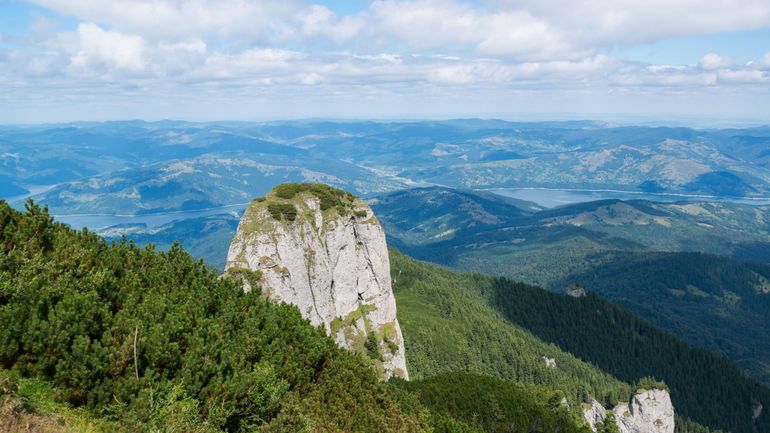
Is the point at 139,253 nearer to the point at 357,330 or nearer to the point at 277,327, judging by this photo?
the point at 277,327

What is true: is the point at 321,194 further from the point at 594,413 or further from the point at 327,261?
the point at 594,413

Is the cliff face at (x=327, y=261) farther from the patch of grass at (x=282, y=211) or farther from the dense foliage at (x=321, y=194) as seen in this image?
the patch of grass at (x=282, y=211)

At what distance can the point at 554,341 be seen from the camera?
198 metres

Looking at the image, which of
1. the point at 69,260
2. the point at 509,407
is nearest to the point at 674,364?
the point at 509,407

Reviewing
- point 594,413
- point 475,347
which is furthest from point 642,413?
point 475,347

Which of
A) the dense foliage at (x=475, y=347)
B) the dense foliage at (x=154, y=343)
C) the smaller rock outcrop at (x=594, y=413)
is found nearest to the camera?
the dense foliage at (x=154, y=343)

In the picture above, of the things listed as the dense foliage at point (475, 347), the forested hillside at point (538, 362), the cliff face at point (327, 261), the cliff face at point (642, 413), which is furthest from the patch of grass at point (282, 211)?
the cliff face at point (642, 413)

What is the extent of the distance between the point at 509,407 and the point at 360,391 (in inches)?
1862

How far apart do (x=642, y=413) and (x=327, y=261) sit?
360 ft

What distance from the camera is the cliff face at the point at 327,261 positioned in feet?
219

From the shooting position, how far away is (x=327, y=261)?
77.1m

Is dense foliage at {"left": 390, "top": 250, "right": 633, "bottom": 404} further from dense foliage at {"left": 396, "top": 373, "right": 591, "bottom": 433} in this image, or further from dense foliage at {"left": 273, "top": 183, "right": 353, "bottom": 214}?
dense foliage at {"left": 273, "top": 183, "right": 353, "bottom": 214}

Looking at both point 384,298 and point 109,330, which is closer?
point 109,330

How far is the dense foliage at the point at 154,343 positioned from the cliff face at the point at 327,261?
4006 centimetres
